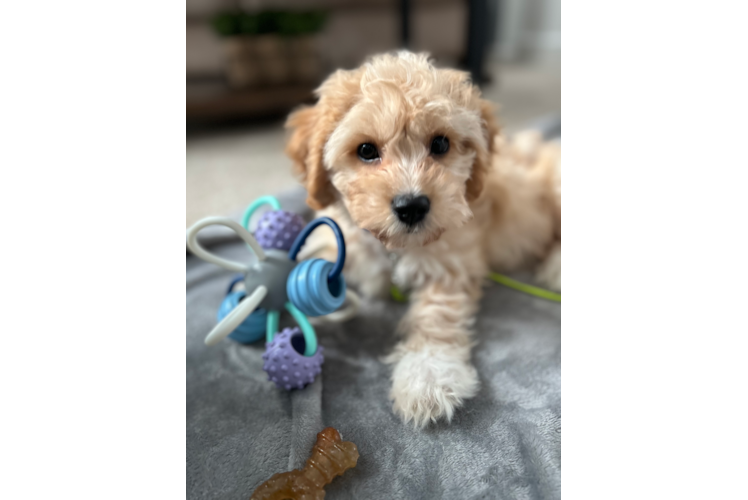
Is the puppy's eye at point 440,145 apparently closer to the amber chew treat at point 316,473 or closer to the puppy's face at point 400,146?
the puppy's face at point 400,146

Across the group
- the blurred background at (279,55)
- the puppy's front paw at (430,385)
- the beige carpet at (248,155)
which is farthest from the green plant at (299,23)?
the puppy's front paw at (430,385)

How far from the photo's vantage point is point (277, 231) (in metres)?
1.23

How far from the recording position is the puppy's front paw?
1.00 meters

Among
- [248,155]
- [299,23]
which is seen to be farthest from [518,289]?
[299,23]

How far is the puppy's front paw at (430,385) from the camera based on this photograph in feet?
3.26

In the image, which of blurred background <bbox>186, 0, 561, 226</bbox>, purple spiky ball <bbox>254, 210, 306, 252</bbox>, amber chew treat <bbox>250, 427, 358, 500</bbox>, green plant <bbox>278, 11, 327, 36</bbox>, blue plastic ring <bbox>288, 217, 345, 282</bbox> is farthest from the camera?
green plant <bbox>278, 11, 327, 36</bbox>

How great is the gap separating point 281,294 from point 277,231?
0.58 feet

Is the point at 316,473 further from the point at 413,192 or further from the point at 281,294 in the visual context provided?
the point at 413,192

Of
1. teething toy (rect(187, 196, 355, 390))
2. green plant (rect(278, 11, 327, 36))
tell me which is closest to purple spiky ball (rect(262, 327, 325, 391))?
teething toy (rect(187, 196, 355, 390))

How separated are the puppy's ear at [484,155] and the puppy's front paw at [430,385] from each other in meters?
0.45

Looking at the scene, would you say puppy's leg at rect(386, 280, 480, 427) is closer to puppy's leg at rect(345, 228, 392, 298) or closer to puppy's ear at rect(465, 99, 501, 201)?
puppy's leg at rect(345, 228, 392, 298)

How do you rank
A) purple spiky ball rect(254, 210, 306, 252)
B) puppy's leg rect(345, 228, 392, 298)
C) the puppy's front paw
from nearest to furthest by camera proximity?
the puppy's front paw < purple spiky ball rect(254, 210, 306, 252) < puppy's leg rect(345, 228, 392, 298)
